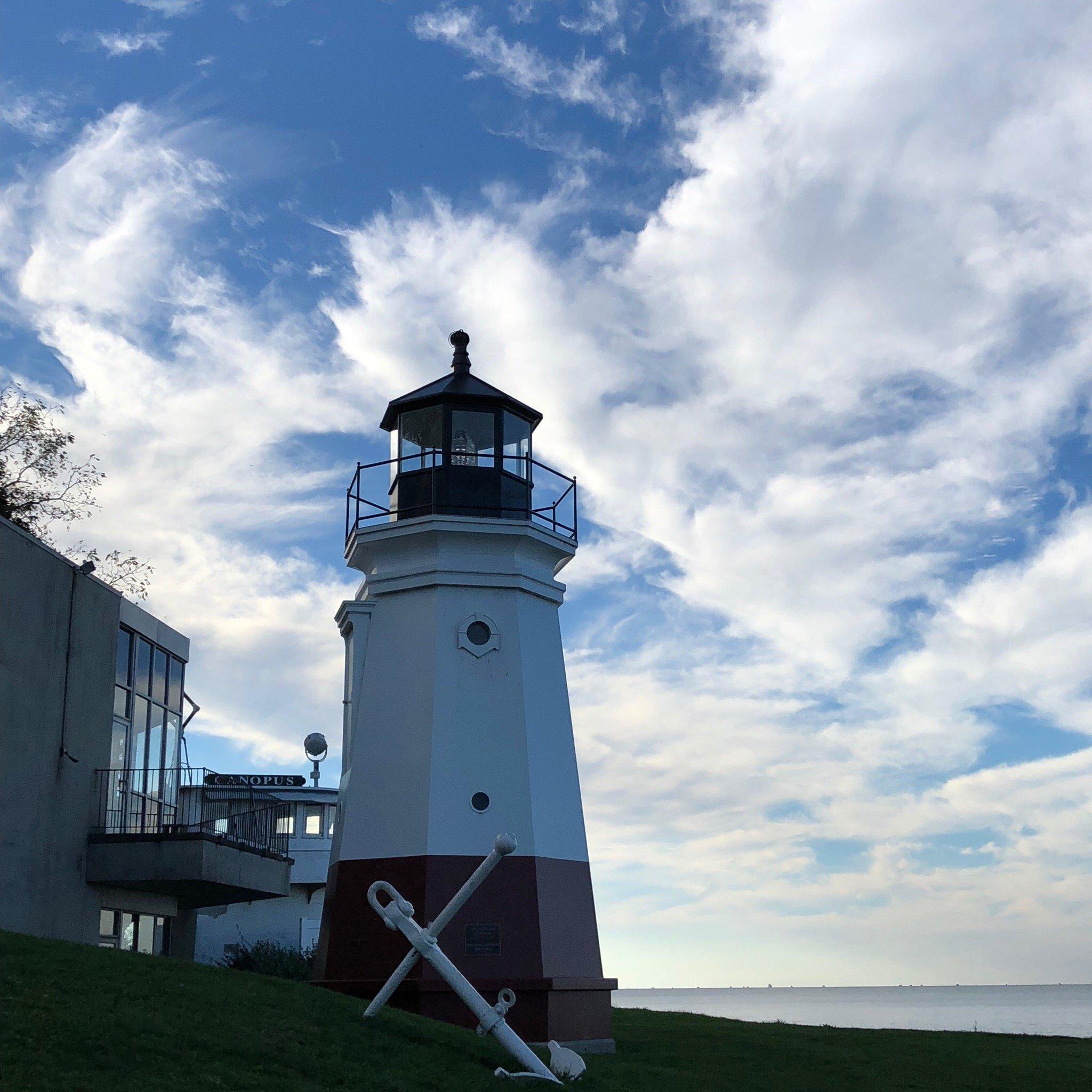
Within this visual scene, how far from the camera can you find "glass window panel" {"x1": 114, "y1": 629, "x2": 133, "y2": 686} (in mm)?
24250

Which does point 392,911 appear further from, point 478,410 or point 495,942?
point 478,410

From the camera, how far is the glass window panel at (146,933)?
24219mm

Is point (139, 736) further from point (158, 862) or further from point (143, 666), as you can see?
point (158, 862)

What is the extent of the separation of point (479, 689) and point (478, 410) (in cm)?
552

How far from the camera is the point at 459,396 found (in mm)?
25281

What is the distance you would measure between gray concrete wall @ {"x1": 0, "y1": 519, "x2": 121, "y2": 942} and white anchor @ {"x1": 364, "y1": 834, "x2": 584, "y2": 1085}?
701 centimetres

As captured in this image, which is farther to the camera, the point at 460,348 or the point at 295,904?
the point at 295,904

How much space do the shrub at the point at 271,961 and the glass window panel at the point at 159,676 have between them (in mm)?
8108

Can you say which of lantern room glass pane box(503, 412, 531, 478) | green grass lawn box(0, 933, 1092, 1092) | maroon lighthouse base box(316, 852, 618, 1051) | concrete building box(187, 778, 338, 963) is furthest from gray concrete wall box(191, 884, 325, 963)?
green grass lawn box(0, 933, 1092, 1092)

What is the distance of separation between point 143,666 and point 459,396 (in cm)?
803

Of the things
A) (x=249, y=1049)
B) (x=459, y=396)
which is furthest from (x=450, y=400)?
(x=249, y=1049)

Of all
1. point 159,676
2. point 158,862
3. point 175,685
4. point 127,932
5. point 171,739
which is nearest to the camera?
point 158,862

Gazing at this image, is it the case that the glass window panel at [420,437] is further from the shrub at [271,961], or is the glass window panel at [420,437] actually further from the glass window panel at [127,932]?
the shrub at [271,961]

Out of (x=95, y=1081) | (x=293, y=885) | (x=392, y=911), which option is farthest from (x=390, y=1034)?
(x=293, y=885)
